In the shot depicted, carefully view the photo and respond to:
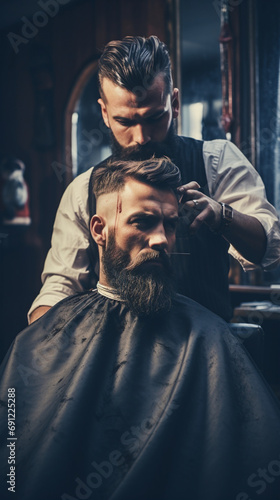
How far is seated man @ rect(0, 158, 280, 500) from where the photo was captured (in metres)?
1.32

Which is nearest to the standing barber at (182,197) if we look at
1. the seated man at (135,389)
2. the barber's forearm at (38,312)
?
the barber's forearm at (38,312)

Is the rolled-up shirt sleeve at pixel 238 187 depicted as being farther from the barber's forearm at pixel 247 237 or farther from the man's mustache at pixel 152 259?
the man's mustache at pixel 152 259

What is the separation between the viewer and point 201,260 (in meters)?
1.83

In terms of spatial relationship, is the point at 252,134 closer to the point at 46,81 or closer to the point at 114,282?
the point at 114,282

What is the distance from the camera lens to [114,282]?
1.69m

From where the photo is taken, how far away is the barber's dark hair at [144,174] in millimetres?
1608

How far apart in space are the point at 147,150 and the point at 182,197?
223 millimetres

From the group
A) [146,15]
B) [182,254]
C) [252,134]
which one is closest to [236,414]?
[182,254]

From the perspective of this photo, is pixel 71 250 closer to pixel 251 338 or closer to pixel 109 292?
pixel 109 292

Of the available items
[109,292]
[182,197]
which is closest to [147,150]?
[182,197]

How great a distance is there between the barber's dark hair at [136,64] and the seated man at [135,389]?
0.25 metres

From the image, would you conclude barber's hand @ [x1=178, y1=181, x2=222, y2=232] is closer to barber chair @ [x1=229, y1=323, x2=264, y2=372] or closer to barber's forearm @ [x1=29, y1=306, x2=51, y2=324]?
barber chair @ [x1=229, y1=323, x2=264, y2=372]

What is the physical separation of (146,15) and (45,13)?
1002mm

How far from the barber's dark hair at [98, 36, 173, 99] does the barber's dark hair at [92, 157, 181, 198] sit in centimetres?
21
